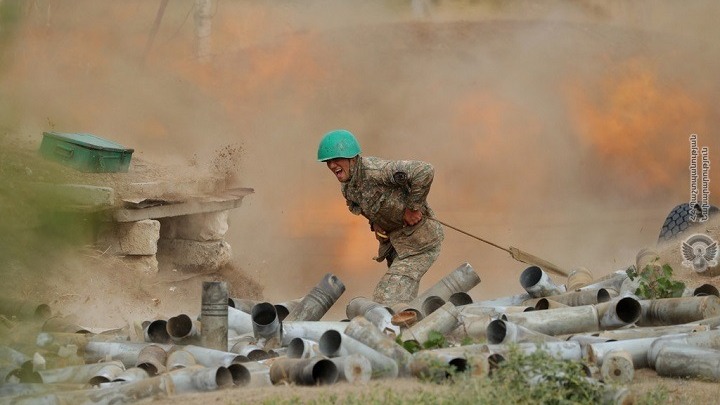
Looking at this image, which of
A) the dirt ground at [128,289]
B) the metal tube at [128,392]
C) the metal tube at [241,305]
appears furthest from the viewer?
the dirt ground at [128,289]

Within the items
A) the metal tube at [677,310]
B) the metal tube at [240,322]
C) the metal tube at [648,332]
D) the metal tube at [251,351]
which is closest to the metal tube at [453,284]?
the metal tube at [240,322]

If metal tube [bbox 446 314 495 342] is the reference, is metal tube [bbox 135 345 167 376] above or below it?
below

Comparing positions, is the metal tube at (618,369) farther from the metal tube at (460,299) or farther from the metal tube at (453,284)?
the metal tube at (453,284)

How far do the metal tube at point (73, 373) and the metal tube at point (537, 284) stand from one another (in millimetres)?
4062

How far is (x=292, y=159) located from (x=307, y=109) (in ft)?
4.71

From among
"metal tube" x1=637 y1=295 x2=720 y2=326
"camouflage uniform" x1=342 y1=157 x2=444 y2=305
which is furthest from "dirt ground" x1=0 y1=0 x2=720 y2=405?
"metal tube" x1=637 y1=295 x2=720 y2=326

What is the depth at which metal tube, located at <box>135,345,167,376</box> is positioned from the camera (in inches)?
334

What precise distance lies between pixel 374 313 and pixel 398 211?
2054 millimetres

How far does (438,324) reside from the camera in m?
9.16

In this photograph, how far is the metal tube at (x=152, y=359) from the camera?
8.49 m

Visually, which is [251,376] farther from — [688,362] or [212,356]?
[688,362]

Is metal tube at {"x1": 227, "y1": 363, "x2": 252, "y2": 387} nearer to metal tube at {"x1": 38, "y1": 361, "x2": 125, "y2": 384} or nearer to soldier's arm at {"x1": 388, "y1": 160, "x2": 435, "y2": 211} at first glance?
metal tube at {"x1": 38, "y1": 361, "x2": 125, "y2": 384}

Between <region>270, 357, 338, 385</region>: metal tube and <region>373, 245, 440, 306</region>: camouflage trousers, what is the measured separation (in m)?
3.79

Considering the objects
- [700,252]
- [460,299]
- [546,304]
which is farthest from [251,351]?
[700,252]
